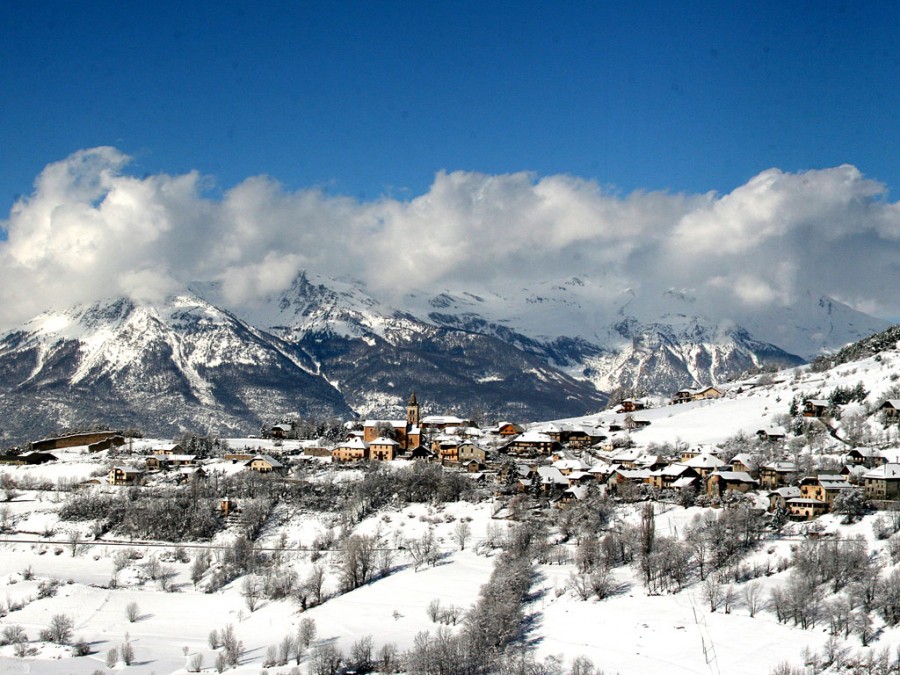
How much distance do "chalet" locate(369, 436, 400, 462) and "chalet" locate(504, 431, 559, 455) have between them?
54.7 feet

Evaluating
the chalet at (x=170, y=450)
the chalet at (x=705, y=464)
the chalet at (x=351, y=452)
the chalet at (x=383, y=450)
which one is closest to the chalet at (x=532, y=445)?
the chalet at (x=383, y=450)

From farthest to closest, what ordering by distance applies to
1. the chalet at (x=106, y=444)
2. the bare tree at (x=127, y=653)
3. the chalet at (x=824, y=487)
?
the chalet at (x=106, y=444), the chalet at (x=824, y=487), the bare tree at (x=127, y=653)

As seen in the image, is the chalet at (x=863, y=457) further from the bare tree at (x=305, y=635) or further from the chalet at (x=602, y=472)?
the bare tree at (x=305, y=635)

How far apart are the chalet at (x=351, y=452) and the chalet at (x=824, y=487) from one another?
198 ft

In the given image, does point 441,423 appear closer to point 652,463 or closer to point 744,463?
point 652,463

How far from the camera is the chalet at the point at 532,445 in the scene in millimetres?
142625

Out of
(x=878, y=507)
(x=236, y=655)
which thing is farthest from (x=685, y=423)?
(x=236, y=655)

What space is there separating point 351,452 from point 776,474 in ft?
188

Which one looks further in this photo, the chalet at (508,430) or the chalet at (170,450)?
the chalet at (508,430)

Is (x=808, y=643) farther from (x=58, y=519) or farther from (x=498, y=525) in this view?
(x=58, y=519)

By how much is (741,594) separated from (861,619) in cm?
1090

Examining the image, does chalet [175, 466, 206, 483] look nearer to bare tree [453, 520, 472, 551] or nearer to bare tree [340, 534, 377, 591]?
bare tree [453, 520, 472, 551]

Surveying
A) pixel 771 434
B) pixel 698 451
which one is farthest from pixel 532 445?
pixel 771 434

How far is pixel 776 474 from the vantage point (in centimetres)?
10888
